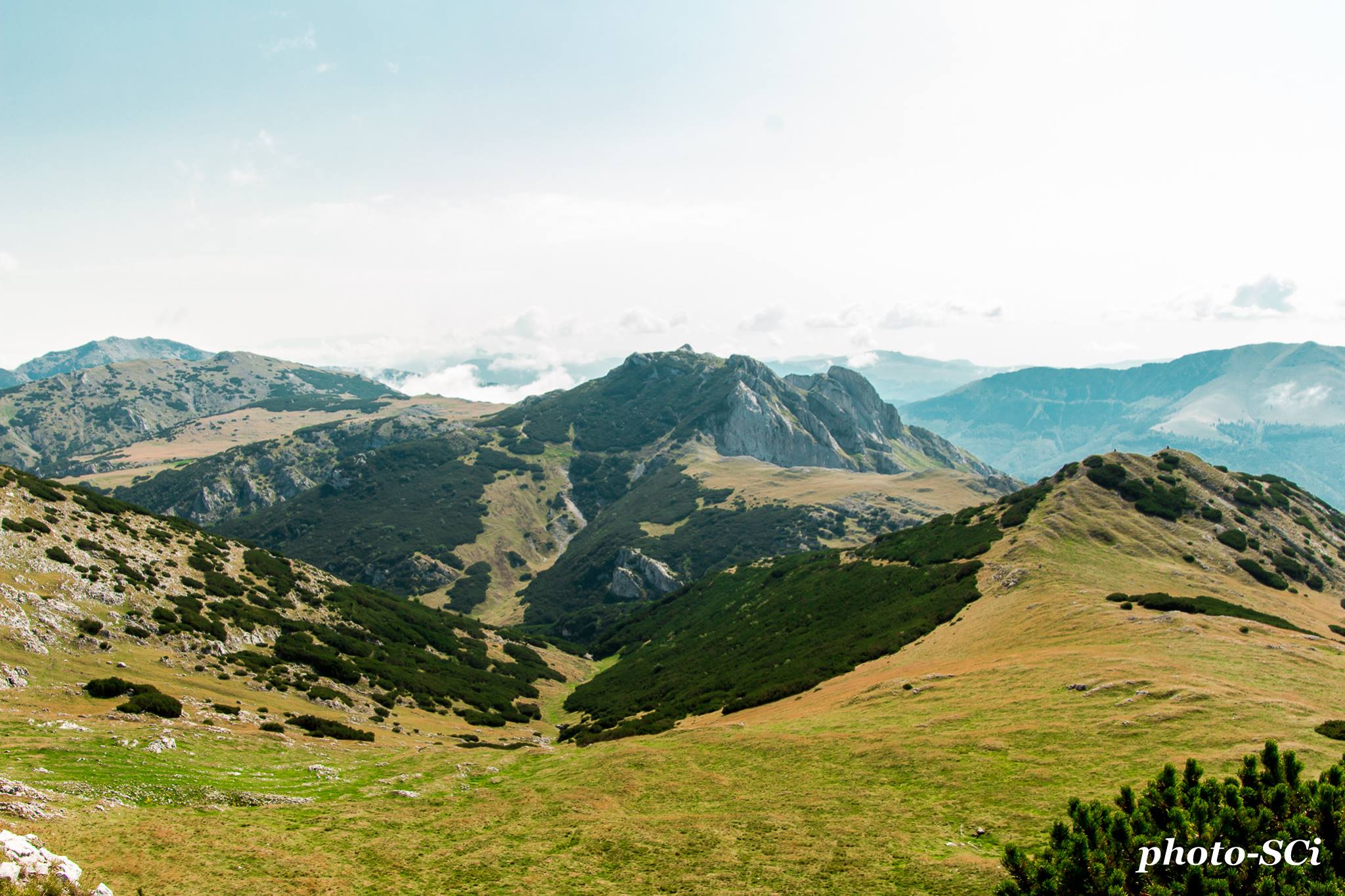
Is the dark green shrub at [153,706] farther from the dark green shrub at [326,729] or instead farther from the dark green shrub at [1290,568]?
the dark green shrub at [1290,568]

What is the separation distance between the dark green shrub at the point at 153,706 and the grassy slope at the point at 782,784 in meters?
3.03

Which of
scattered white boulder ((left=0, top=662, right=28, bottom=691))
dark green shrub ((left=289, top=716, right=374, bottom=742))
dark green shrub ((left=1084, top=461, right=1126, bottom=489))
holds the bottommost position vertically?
dark green shrub ((left=289, top=716, right=374, bottom=742))

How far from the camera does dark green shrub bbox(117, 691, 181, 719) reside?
1523 inches

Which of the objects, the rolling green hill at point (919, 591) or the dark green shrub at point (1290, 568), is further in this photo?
the dark green shrub at point (1290, 568)

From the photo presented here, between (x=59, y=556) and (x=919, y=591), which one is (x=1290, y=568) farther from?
(x=59, y=556)

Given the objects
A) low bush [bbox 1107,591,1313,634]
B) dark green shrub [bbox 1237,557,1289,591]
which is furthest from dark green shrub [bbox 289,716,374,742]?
dark green shrub [bbox 1237,557,1289,591]

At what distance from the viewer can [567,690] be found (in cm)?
11519

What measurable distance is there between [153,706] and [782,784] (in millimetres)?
38077

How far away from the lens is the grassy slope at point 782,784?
72.8ft

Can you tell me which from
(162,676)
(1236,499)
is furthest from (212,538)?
(1236,499)

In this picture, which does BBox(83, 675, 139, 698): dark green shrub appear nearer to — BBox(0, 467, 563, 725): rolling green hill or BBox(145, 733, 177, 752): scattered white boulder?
BBox(0, 467, 563, 725): rolling green hill

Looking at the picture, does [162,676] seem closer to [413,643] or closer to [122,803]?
[122,803]

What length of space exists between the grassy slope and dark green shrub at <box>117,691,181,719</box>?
3033 mm

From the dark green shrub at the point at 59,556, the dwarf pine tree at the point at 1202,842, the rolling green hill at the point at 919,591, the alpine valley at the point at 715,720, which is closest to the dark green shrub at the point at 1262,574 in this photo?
the rolling green hill at the point at 919,591
